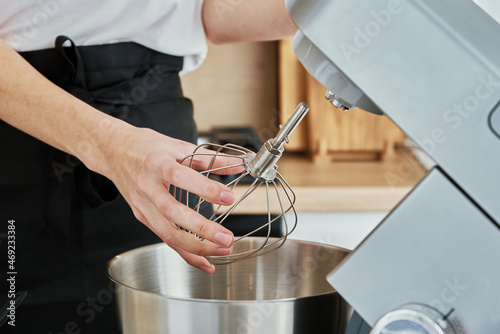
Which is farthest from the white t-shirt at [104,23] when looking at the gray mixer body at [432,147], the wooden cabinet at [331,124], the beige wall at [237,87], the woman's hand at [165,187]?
the beige wall at [237,87]

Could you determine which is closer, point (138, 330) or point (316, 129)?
point (138, 330)

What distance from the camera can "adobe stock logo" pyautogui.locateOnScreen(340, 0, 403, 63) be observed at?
31cm

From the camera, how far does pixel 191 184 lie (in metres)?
0.40

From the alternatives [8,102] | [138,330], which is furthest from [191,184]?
[8,102]

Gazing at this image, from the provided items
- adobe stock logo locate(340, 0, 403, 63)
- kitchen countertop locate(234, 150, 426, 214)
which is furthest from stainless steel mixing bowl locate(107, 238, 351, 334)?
kitchen countertop locate(234, 150, 426, 214)

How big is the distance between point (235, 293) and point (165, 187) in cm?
13

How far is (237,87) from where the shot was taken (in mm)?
1827

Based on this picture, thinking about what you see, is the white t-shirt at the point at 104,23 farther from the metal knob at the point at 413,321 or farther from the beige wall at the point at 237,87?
the beige wall at the point at 237,87

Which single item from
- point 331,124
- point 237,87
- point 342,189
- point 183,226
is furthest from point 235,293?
point 237,87

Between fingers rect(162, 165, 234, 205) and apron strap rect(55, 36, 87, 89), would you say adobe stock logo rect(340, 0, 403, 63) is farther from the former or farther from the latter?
apron strap rect(55, 36, 87, 89)

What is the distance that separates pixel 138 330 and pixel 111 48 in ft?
1.41

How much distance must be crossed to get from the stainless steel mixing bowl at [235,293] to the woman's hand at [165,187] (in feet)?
0.13

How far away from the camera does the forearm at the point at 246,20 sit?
0.74 meters

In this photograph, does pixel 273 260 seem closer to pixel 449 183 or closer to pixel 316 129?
pixel 449 183
